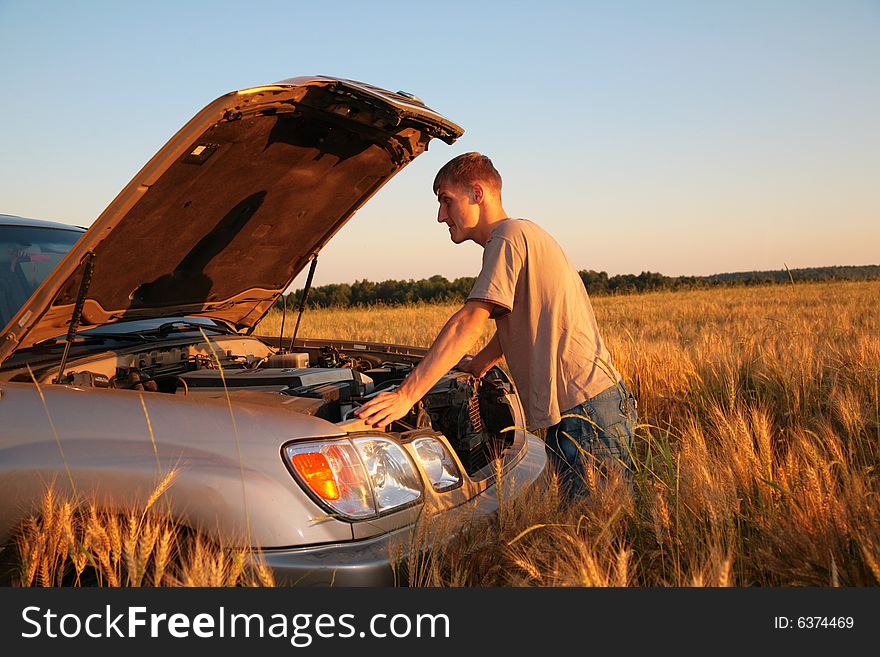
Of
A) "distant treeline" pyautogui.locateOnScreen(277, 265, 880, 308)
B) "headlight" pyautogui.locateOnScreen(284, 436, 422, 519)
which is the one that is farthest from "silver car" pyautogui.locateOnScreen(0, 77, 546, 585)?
"distant treeline" pyautogui.locateOnScreen(277, 265, 880, 308)

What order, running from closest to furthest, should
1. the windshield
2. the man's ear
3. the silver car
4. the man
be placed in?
the silver car
the man
the man's ear
the windshield

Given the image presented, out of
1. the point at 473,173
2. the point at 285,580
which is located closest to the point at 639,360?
the point at 473,173

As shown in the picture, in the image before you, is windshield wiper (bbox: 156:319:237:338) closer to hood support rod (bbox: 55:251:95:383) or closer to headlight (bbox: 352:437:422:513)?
hood support rod (bbox: 55:251:95:383)

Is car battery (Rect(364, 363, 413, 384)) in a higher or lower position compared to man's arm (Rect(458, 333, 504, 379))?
lower

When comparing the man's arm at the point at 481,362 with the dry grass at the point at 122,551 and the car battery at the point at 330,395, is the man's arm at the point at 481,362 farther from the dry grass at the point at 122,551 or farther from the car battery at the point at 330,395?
the dry grass at the point at 122,551

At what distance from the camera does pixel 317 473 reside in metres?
2.48

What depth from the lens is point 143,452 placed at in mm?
2484

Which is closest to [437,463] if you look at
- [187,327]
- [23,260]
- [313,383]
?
[313,383]

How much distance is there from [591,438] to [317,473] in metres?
1.28

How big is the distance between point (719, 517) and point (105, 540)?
1.95m

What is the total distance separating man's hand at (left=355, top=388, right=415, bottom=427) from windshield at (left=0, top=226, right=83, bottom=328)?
5.67 ft

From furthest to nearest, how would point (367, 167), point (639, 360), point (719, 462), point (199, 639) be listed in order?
1. point (639, 360)
2. point (367, 167)
3. point (719, 462)
4. point (199, 639)

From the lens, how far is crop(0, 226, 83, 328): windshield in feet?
11.6

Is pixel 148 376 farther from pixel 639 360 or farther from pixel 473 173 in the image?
pixel 639 360
